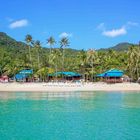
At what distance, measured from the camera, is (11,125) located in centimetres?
2511

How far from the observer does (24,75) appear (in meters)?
85.9

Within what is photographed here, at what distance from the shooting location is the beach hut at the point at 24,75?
3368 inches

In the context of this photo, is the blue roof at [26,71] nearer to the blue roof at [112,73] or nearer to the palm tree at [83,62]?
the palm tree at [83,62]

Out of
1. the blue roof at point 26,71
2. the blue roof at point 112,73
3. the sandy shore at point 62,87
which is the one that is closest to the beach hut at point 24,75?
the blue roof at point 26,71

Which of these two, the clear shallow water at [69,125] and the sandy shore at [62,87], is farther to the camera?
the sandy shore at [62,87]

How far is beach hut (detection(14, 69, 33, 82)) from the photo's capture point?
281ft

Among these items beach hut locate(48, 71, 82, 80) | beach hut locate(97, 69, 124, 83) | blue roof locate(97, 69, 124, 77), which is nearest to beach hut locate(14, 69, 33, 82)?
beach hut locate(48, 71, 82, 80)

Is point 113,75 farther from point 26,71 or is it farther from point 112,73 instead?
point 26,71

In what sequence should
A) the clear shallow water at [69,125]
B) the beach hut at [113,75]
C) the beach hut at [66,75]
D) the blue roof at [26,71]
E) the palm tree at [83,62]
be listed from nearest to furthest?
the clear shallow water at [69,125]
the beach hut at [113,75]
the blue roof at [26,71]
the beach hut at [66,75]
the palm tree at [83,62]

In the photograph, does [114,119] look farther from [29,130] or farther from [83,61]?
[83,61]

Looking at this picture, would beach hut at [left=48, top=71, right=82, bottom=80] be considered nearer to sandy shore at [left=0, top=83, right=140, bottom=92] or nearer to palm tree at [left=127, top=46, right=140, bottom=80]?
palm tree at [left=127, top=46, right=140, bottom=80]

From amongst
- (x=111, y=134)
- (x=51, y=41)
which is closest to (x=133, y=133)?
(x=111, y=134)

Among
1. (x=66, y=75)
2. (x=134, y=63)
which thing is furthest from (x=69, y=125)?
(x=66, y=75)

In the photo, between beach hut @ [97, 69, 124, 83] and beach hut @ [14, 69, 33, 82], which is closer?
beach hut @ [97, 69, 124, 83]
